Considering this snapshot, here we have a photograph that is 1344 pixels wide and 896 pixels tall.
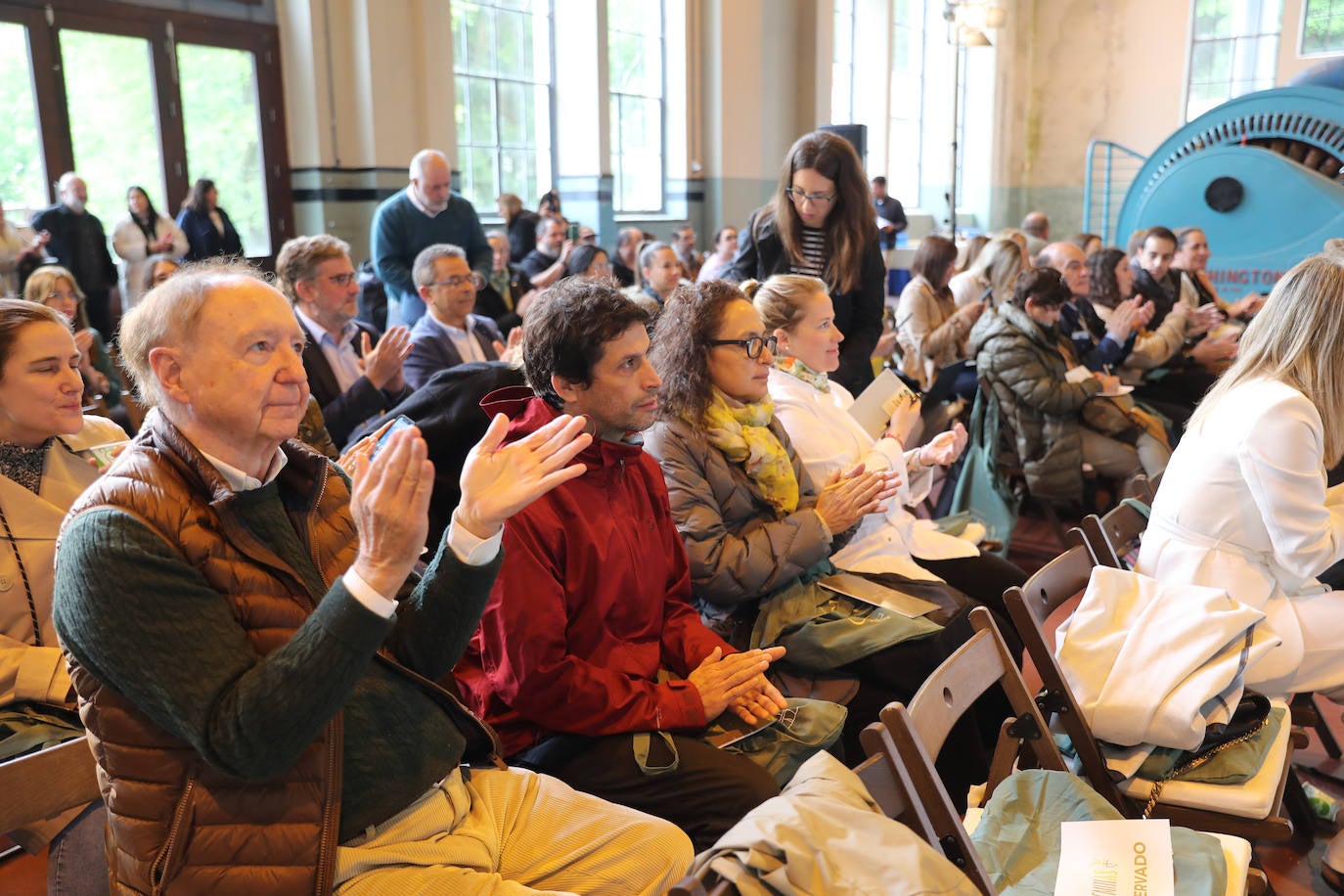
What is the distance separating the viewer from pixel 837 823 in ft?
3.84

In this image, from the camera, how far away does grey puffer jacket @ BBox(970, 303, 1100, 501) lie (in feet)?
14.2

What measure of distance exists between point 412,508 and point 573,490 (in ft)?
2.15

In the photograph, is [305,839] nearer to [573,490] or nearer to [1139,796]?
[573,490]

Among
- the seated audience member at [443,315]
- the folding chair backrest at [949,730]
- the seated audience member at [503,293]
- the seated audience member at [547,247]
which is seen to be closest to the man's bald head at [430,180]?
the seated audience member at [503,293]

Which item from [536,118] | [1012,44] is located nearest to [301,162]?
[536,118]

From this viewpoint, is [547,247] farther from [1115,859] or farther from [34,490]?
[1115,859]

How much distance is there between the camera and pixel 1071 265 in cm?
522

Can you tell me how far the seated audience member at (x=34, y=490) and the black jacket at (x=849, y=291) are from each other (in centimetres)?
215

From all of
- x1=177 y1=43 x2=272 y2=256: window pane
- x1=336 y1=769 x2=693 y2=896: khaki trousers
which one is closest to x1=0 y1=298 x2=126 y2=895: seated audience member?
x1=336 y1=769 x2=693 y2=896: khaki trousers

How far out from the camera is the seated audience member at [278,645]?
120 centimetres

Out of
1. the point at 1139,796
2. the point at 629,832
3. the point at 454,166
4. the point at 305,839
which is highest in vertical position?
the point at 454,166

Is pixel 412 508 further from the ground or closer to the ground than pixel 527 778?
further from the ground

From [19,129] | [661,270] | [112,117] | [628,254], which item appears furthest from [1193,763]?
[112,117]

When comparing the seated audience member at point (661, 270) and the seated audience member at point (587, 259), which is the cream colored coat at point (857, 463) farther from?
the seated audience member at point (587, 259)
